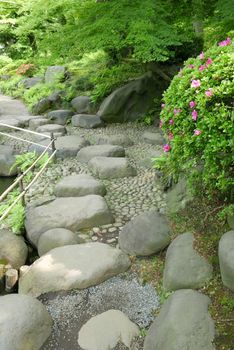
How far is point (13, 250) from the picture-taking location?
4699 mm

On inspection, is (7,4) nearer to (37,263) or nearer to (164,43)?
(164,43)

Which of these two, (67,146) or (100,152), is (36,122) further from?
(100,152)

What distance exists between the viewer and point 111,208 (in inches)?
224

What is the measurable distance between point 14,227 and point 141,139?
4830mm

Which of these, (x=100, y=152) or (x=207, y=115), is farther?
(x=100, y=152)

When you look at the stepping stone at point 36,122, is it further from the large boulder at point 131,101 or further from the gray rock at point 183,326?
the gray rock at point 183,326

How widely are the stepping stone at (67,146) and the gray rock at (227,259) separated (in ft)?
17.9

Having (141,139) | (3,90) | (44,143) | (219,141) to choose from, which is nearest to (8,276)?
(219,141)

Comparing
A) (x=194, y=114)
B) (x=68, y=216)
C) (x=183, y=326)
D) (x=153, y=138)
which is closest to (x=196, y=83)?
(x=194, y=114)

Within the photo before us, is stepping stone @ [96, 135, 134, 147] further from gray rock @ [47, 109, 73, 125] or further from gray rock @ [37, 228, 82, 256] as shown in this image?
gray rock @ [37, 228, 82, 256]

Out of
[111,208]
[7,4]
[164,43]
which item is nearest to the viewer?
[111,208]

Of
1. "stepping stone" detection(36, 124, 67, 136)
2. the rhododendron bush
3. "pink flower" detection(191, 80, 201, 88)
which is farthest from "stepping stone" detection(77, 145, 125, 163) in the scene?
"pink flower" detection(191, 80, 201, 88)

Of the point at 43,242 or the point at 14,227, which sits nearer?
the point at 43,242

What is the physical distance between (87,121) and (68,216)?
18.7ft
